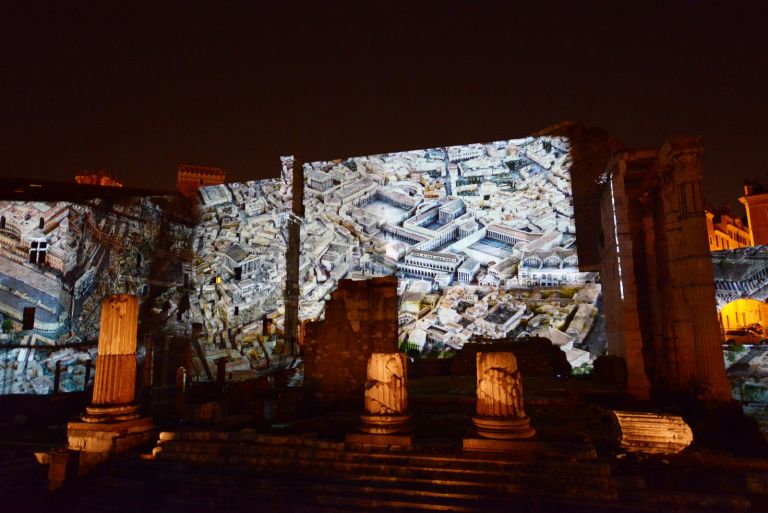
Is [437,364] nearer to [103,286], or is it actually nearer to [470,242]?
[470,242]

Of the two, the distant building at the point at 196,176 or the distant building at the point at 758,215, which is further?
the distant building at the point at 758,215

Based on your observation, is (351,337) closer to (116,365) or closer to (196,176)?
(116,365)

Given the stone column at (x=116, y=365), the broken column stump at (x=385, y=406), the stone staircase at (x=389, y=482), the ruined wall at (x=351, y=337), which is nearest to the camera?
the stone staircase at (x=389, y=482)

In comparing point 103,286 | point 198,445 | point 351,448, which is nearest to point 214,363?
point 103,286

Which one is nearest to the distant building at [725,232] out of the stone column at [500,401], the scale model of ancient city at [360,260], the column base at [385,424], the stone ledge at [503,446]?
the scale model of ancient city at [360,260]

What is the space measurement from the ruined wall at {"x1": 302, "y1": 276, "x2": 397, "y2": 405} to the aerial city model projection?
7.32 m

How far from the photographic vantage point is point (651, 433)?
632 centimetres

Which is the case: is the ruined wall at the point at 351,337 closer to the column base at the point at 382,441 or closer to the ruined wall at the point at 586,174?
the column base at the point at 382,441

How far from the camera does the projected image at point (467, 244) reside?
17.1 meters

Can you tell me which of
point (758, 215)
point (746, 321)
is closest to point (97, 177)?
point (746, 321)

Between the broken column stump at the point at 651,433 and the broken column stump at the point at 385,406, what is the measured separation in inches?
117

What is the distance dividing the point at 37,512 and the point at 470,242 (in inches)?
595

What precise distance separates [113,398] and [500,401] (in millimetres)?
6352

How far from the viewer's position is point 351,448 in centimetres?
646
